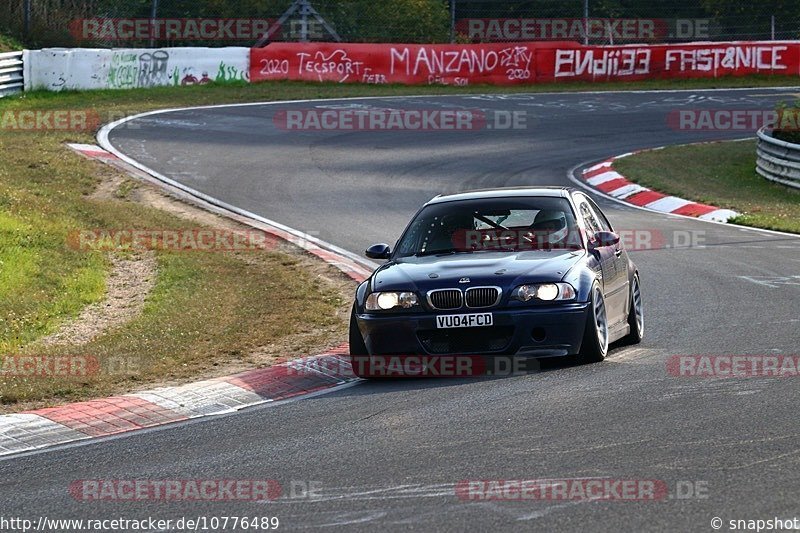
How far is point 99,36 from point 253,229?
73.6 feet

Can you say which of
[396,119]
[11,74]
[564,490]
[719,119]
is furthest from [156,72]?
[564,490]

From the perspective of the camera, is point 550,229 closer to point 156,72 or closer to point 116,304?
point 116,304

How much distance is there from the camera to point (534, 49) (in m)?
37.9

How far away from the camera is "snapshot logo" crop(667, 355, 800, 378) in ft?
28.8

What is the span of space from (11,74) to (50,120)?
4.63m

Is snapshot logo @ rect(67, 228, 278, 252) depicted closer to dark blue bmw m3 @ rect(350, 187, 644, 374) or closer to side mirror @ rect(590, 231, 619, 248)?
dark blue bmw m3 @ rect(350, 187, 644, 374)

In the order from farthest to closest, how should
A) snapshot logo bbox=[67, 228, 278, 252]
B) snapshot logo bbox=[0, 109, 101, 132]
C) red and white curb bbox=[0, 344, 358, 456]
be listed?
snapshot logo bbox=[0, 109, 101, 132], snapshot logo bbox=[67, 228, 278, 252], red and white curb bbox=[0, 344, 358, 456]

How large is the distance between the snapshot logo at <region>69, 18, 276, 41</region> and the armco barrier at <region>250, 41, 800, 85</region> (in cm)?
269

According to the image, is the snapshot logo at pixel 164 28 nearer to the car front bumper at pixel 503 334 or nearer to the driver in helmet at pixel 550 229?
the driver in helmet at pixel 550 229

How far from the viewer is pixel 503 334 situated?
30.4 feet

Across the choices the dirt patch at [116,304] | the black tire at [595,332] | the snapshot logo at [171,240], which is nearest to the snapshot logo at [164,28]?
the snapshot logo at [171,240]

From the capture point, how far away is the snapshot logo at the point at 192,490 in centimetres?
629

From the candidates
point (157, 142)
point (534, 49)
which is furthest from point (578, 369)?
point (534, 49)

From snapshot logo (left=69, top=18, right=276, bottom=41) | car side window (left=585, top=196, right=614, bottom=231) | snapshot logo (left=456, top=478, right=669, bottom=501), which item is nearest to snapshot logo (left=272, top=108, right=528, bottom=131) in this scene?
snapshot logo (left=69, top=18, right=276, bottom=41)
